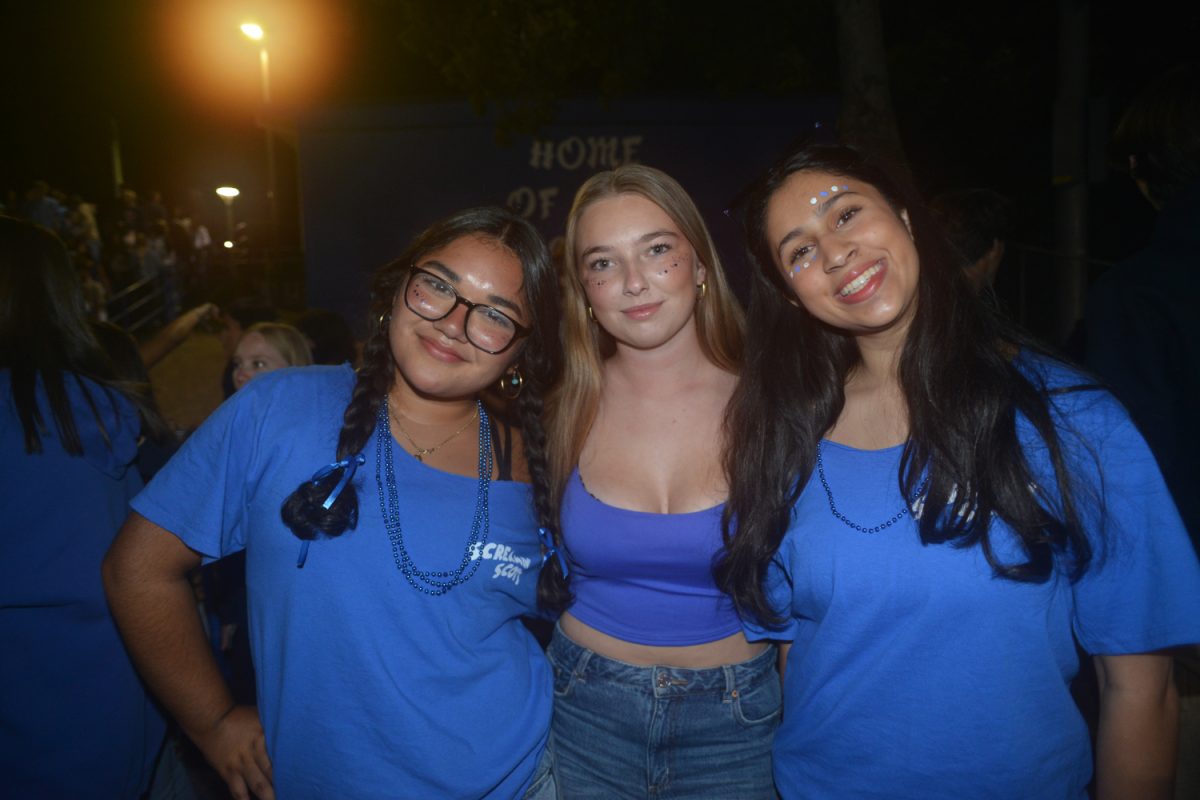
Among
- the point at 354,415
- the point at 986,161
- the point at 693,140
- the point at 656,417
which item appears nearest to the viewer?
the point at 354,415

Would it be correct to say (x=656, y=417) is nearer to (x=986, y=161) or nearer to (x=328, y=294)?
(x=328, y=294)

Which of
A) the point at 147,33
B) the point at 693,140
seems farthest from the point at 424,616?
the point at 147,33

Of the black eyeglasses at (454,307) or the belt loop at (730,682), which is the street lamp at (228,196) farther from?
the belt loop at (730,682)

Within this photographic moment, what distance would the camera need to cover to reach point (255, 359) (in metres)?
4.14

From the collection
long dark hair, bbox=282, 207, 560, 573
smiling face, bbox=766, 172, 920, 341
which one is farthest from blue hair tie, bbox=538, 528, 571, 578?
smiling face, bbox=766, 172, 920, 341

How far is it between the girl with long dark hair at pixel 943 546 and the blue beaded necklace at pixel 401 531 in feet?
2.38

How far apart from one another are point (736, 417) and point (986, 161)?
12.2 m

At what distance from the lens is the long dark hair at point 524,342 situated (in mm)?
2240

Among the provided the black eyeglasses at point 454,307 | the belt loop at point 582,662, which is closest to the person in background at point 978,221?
the black eyeglasses at point 454,307

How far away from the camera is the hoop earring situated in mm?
2541

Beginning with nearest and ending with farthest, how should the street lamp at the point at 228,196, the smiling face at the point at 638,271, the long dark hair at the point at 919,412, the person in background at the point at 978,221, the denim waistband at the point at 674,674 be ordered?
1. the long dark hair at the point at 919,412
2. the denim waistband at the point at 674,674
3. the smiling face at the point at 638,271
4. the person in background at the point at 978,221
5. the street lamp at the point at 228,196

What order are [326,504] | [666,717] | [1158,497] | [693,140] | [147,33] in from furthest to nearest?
1. [147,33]
2. [693,140]
3. [666,717]
4. [326,504]
5. [1158,497]

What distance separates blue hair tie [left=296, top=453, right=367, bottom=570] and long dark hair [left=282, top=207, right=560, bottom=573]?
0.03m

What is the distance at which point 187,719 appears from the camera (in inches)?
84.2
